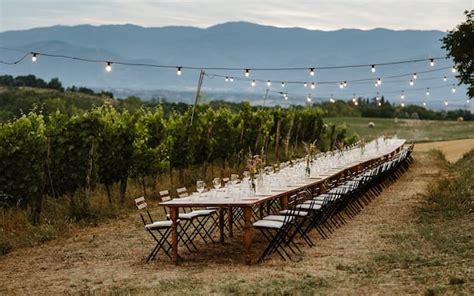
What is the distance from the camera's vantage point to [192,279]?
7.90 m

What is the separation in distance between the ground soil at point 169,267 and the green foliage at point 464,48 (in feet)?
10.7

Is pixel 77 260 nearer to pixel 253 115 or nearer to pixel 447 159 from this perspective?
pixel 253 115

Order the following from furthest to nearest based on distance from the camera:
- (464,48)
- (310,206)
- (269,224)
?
(464,48) → (310,206) → (269,224)

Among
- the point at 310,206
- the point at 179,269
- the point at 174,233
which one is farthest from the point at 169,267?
the point at 310,206

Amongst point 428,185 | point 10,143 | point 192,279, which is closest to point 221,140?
point 428,185

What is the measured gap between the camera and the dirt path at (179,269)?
748 centimetres

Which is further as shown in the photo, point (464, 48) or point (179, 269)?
point (464, 48)

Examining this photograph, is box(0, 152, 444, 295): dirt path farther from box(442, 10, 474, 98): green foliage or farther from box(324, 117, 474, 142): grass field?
box(324, 117, 474, 142): grass field

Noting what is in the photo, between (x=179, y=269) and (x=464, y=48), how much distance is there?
7.32 metres

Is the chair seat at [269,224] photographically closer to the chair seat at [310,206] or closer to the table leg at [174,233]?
the table leg at [174,233]

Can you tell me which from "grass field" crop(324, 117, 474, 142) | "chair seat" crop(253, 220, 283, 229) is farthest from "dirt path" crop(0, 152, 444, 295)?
"grass field" crop(324, 117, 474, 142)

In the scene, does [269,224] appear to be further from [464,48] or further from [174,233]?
[464,48]

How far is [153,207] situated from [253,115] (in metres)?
8.92

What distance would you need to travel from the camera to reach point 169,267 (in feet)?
28.2
